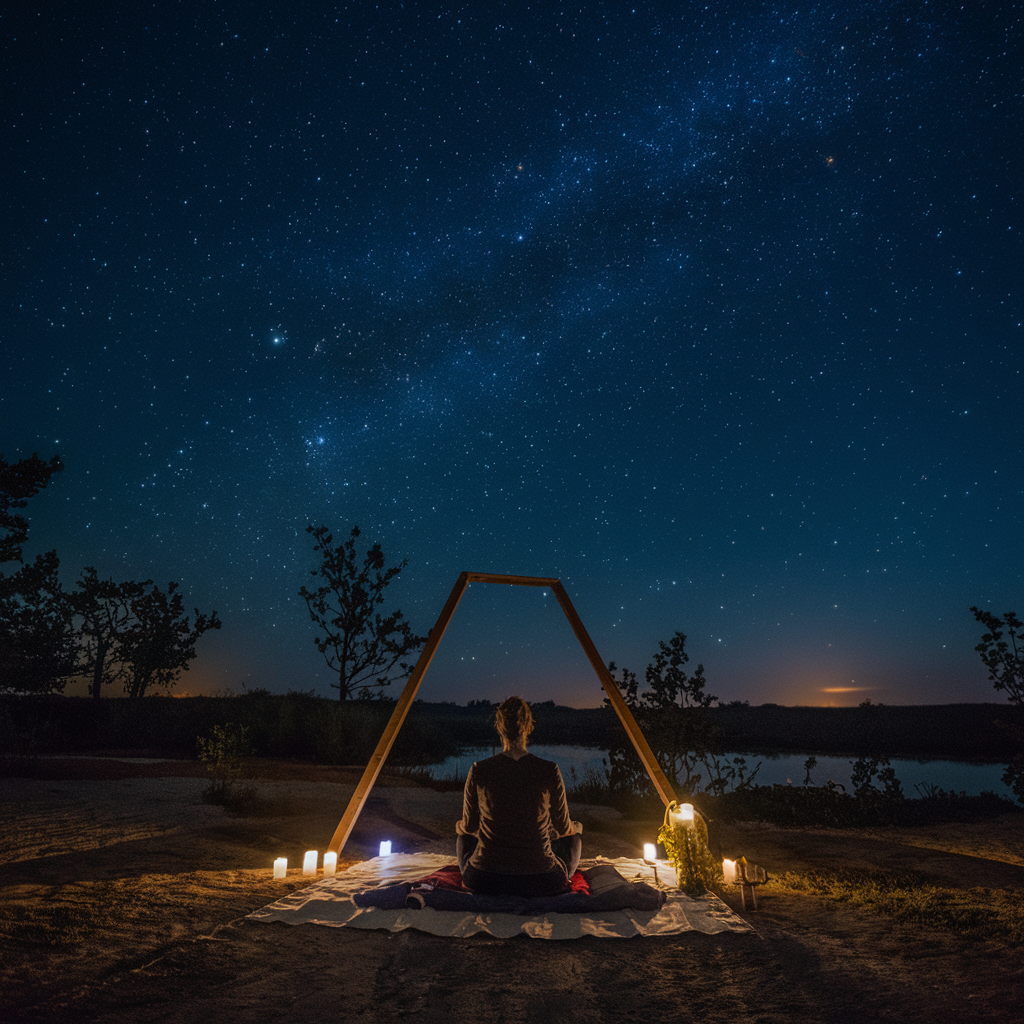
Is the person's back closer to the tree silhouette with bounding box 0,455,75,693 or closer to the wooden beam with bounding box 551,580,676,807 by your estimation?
the wooden beam with bounding box 551,580,676,807

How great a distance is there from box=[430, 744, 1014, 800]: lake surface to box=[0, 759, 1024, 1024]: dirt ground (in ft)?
33.8

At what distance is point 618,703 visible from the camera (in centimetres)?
663

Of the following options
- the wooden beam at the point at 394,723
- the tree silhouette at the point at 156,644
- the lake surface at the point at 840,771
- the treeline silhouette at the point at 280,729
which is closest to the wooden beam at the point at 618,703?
the wooden beam at the point at 394,723

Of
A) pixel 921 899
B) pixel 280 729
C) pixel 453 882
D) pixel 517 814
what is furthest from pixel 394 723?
pixel 280 729

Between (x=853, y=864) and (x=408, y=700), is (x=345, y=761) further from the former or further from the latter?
(x=853, y=864)

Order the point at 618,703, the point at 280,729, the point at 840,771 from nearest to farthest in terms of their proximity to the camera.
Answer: the point at 618,703
the point at 280,729
the point at 840,771

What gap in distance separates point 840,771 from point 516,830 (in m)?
19.7

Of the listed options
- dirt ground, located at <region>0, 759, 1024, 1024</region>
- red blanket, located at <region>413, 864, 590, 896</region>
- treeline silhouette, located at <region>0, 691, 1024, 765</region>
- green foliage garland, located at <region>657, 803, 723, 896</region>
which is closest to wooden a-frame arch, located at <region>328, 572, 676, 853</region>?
green foliage garland, located at <region>657, 803, 723, 896</region>

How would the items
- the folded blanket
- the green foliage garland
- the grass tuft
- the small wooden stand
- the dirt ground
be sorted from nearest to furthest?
1. the dirt ground
2. the grass tuft
3. the folded blanket
4. the small wooden stand
5. the green foliage garland

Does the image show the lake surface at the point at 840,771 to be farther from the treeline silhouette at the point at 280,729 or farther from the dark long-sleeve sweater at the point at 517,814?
the dark long-sleeve sweater at the point at 517,814

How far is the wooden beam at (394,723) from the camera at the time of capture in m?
5.96

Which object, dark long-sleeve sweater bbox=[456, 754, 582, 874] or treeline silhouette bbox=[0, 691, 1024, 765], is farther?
treeline silhouette bbox=[0, 691, 1024, 765]

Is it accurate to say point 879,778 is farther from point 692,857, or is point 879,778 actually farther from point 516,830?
point 516,830

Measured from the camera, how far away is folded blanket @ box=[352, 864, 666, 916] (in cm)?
455
